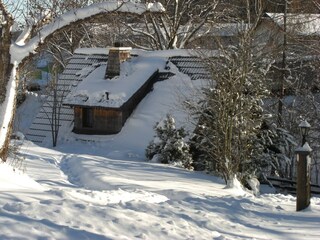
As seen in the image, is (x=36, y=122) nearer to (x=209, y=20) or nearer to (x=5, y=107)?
(x=209, y=20)

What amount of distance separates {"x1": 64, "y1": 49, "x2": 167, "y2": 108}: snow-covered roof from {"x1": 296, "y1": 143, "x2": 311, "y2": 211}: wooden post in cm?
1228

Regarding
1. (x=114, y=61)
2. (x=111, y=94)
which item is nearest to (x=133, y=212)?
(x=111, y=94)

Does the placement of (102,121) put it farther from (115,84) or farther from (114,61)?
(114,61)

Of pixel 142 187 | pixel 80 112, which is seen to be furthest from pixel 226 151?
pixel 80 112

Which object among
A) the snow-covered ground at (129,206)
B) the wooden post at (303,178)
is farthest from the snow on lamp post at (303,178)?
the snow-covered ground at (129,206)

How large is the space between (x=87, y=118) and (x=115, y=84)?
73.7 inches

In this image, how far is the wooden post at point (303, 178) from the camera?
9727mm

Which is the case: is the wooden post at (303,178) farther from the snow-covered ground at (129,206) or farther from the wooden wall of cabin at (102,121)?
the wooden wall of cabin at (102,121)

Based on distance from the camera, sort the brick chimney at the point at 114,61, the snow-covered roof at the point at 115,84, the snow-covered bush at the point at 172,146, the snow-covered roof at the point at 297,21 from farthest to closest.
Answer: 1. the snow-covered roof at the point at 297,21
2. the brick chimney at the point at 114,61
3. the snow-covered roof at the point at 115,84
4. the snow-covered bush at the point at 172,146

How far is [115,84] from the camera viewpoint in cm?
2241

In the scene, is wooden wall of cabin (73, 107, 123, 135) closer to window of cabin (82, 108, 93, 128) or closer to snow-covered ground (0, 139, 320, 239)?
window of cabin (82, 108, 93, 128)

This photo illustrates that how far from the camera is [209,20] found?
3003 cm

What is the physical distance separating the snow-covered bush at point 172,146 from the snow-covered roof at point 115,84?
3.75 meters

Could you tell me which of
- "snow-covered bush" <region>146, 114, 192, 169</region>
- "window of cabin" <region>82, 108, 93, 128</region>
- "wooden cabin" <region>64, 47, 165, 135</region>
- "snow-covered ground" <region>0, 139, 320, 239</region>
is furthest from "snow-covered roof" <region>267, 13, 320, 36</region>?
"snow-covered ground" <region>0, 139, 320, 239</region>
